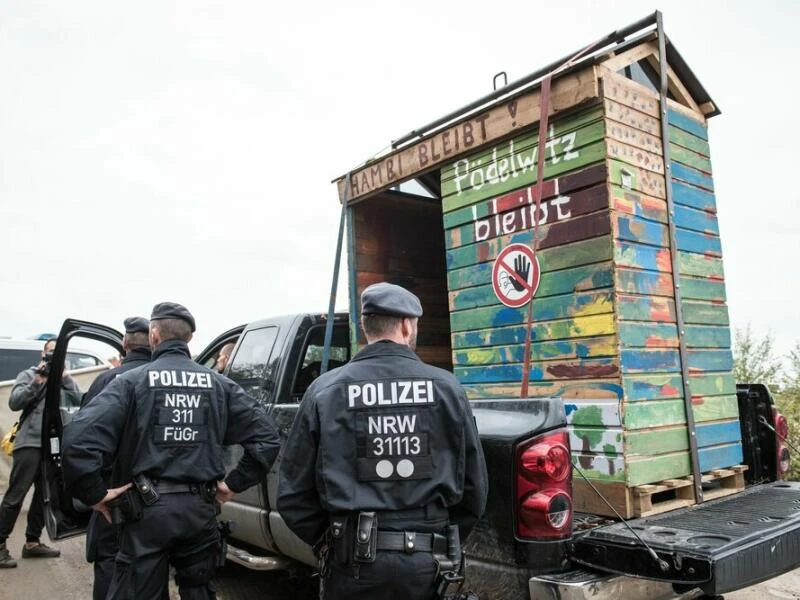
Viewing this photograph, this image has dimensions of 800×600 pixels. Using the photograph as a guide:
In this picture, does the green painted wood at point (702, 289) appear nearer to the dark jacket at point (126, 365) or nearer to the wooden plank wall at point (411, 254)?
the wooden plank wall at point (411, 254)

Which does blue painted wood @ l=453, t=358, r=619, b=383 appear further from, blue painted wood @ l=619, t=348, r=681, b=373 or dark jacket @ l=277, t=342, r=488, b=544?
dark jacket @ l=277, t=342, r=488, b=544

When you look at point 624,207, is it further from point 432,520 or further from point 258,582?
point 258,582

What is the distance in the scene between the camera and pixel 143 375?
2.88m

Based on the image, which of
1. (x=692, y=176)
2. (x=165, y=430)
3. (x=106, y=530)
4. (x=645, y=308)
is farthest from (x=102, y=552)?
(x=692, y=176)

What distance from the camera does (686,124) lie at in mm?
3691

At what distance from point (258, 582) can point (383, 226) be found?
285 cm

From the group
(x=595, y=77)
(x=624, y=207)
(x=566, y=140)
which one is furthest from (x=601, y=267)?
(x=595, y=77)

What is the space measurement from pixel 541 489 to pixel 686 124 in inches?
95.7

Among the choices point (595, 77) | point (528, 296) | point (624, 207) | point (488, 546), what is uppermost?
point (595, 77)

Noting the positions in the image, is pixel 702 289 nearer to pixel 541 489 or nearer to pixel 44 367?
pixel 541 489

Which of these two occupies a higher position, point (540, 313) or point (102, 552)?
point (540, 313)

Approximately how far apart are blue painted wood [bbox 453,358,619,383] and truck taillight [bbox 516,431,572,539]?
2.26 feet

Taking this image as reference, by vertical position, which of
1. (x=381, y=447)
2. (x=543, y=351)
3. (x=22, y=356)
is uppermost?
(x=22, y=356)

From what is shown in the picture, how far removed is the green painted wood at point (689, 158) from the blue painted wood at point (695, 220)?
265mm
